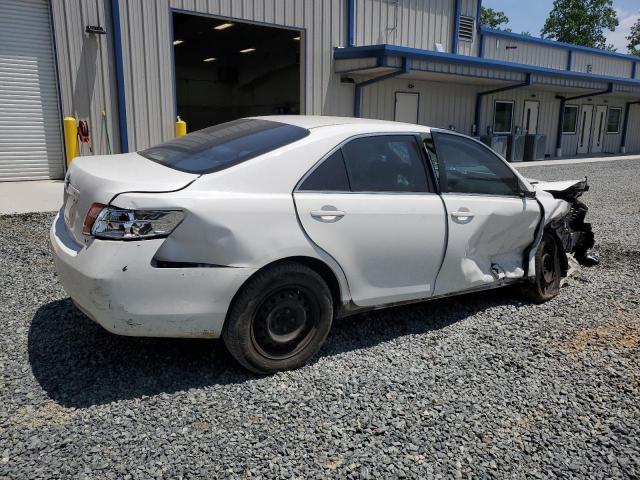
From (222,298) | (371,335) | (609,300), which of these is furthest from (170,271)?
(609,300)

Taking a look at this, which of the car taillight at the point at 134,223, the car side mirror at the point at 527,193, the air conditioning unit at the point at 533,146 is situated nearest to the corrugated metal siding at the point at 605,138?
the air conditioning unit at the point at 533,146

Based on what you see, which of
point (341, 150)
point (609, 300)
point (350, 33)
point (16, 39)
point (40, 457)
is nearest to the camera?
point (40, 457)

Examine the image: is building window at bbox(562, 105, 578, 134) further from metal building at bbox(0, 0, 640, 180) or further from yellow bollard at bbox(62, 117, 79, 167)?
yellow bollard at bbox(62, 117, 79, 167)

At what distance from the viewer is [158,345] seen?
381cm

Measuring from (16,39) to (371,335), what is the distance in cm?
1018

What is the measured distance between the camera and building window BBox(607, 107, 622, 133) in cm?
2795

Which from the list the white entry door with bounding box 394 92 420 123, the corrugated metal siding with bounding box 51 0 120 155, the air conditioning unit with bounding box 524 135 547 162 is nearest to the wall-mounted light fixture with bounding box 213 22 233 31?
the white entry door with bounding box 394 92 420 123

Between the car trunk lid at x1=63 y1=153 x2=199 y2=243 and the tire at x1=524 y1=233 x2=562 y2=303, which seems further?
the tire at x1=524 y1=233 x2=562 y2=303

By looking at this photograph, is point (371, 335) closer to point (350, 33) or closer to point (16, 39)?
point (16, 39)

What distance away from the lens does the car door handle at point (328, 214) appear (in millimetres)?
3468

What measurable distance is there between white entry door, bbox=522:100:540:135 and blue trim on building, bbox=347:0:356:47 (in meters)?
10.5

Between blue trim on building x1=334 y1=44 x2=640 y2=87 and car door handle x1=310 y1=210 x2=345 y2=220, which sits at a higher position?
blue trim on building x1=334 y1=44 x2=640 y2=87

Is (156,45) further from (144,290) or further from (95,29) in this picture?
(144,290)

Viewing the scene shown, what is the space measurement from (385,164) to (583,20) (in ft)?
217
